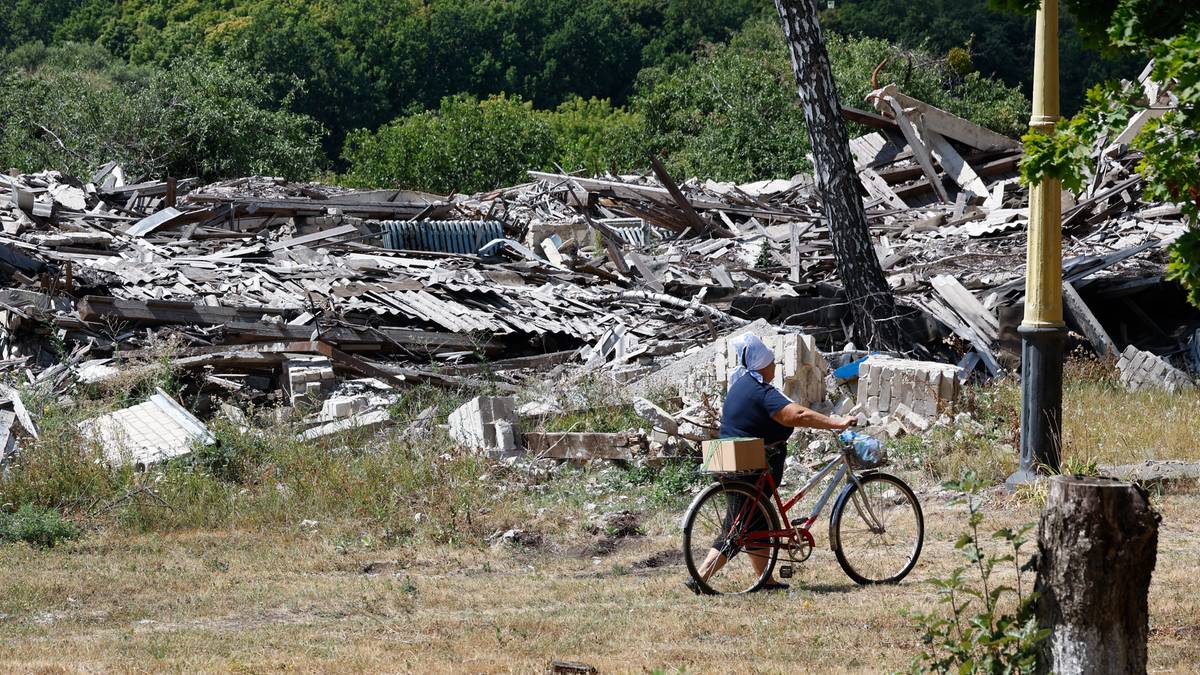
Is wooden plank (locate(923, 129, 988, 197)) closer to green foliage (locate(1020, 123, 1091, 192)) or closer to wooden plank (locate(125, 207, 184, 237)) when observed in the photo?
wooden plank (locate(125, 207, 184, 237))

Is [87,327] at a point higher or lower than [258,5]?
lower

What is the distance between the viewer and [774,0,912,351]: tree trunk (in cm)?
1388

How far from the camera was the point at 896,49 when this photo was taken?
3509cm

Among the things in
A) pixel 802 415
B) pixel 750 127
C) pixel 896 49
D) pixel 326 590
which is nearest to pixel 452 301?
pixel 326 590

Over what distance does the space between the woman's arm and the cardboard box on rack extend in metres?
0.18

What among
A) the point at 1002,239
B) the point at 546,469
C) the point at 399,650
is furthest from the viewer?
the point at 1002,239

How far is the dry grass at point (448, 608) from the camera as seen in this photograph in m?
5.80

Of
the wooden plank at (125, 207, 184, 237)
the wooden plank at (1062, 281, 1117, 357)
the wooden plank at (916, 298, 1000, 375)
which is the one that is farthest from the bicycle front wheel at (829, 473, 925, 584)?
the wooden plank at (125, 207, 184, 237)

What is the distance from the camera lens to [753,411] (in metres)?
7.16

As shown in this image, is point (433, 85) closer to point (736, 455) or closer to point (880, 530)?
point (880, 530)

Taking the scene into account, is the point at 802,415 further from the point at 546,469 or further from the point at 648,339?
the point at 648,339

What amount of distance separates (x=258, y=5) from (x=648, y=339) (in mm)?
56576

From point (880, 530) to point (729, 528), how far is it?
3.13ft

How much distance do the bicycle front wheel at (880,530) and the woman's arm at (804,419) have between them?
0.54 m
